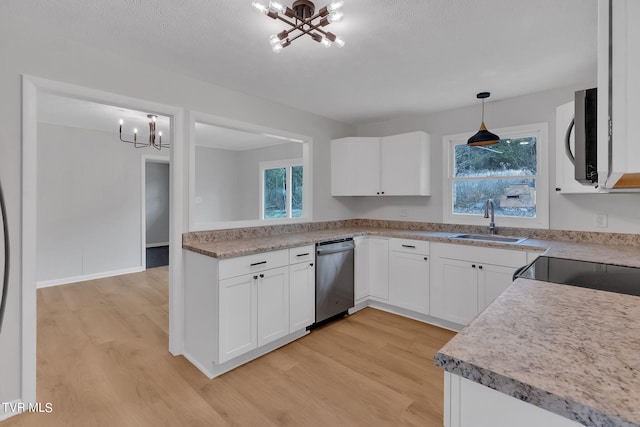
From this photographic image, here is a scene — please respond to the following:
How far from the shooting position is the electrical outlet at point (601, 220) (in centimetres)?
267

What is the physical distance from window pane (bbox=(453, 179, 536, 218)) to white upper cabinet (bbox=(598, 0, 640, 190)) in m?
2.94

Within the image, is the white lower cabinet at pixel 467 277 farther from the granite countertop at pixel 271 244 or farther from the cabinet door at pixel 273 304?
the cabinet door at pixel 273 304

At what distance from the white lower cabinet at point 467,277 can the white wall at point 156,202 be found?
7157mm

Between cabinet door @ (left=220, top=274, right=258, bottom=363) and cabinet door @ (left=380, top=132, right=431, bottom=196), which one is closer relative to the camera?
cabinet door @ (left=220, top=274, right=258, bottom=363)

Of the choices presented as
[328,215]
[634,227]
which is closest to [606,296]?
[634,227]

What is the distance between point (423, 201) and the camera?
3.77m

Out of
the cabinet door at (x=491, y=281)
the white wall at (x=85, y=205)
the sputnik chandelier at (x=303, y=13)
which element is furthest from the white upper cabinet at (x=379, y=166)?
the white wall at (x=85, y=205)

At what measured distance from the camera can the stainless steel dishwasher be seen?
117 inches

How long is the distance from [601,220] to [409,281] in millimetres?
1739

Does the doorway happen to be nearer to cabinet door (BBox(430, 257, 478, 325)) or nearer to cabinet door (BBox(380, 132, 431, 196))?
cabinet door (BBox(380, 132, 431, 196))

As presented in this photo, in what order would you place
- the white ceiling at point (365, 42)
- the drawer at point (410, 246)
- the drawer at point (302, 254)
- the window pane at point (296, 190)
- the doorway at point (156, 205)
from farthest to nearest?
the doorway at point (156, 205), the window pane at point (296, 190), the drawer at point (410, 246), the drawer at point (302, 254), the white ceiling at point (365, 42)

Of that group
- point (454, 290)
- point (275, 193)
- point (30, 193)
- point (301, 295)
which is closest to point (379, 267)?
point (454, 290)

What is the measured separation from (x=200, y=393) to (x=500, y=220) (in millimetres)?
3142

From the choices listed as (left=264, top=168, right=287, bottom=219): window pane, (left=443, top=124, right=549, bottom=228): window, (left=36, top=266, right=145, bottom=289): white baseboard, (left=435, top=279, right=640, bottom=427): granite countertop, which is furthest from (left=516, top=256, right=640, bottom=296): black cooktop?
(left=36, top=266, right=145, bottom=289): white baseboard
